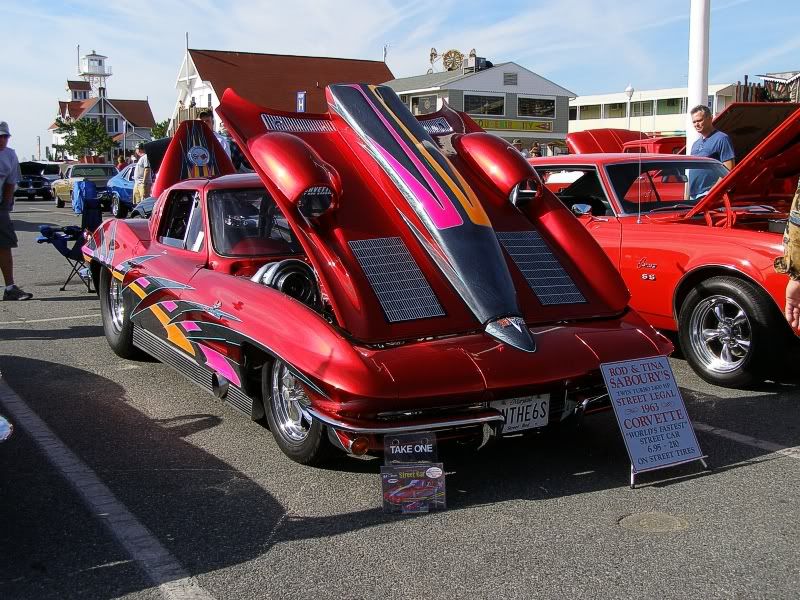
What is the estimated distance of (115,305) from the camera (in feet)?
22.3

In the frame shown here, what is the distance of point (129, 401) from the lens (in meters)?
5.48

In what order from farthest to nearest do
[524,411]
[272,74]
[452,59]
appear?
1. [452,59]
2. [272,74]
3. [524,411]

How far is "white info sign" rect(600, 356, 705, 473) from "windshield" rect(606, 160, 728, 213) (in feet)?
9.66

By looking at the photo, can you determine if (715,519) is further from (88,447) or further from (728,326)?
(88,447)

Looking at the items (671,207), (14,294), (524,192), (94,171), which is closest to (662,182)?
(671,207)

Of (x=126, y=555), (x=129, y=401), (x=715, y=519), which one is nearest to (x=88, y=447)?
(x=129, y=401)

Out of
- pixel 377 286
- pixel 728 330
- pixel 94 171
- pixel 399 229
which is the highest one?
pixel 94 171

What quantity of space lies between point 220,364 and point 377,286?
107cm

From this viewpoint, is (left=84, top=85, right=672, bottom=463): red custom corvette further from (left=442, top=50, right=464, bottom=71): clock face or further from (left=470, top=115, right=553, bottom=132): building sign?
(left=442, top=50, right=464, bottom=71): clock face

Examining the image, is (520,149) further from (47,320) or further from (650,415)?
(650,415)

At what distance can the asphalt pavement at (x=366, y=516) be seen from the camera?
121 inches

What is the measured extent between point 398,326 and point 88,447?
1922mm

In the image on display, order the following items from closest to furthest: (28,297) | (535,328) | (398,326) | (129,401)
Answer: (398,326) < (535,328) < (129,401) < (28,297)

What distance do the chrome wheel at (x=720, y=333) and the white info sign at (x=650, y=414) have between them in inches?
65.0
